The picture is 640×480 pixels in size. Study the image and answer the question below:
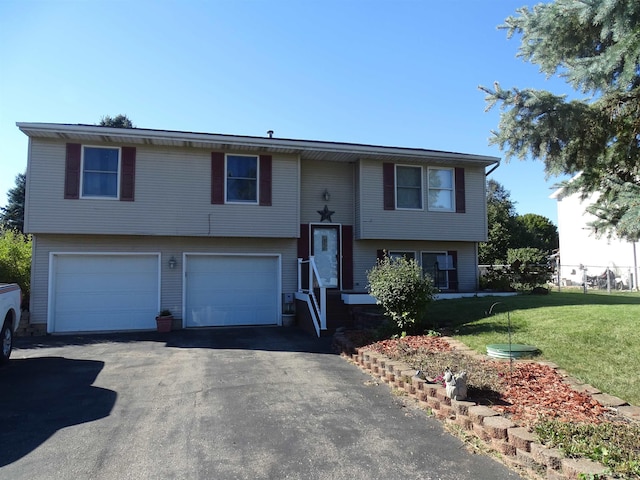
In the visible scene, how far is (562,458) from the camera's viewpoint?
3443mm

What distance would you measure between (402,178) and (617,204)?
8508mm

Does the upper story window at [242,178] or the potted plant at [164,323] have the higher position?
the upper story window at [242,178]

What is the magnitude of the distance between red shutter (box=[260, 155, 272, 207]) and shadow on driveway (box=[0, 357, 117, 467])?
6.49 meters

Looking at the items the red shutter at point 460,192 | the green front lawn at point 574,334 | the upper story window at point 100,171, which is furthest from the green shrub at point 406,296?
the upper story window at point 100,171

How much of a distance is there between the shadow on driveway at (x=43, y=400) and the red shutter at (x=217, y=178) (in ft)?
19.2

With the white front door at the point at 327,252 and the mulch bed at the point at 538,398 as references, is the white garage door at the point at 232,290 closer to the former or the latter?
the white front door at the point at 327,252

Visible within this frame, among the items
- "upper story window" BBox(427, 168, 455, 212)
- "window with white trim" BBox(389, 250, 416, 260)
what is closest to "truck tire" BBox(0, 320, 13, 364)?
"window with white trim" BBox(389, 250, 416, 260)

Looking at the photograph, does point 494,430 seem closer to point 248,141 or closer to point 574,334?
point 574,334

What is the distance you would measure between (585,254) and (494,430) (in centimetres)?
2617

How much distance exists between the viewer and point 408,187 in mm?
14258

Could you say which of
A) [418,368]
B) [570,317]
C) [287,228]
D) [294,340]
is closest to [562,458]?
[418,368]

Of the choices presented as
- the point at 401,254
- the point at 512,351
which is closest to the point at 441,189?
the point at 401,254

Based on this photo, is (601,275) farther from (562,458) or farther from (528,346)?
(562,458)

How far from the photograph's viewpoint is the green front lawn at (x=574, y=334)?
17.3 feet
